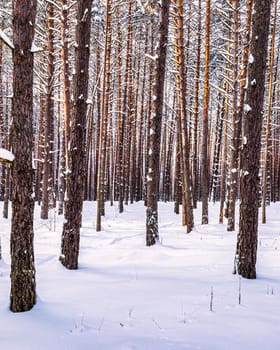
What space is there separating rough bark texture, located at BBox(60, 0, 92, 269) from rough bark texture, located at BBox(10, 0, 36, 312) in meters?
2.15

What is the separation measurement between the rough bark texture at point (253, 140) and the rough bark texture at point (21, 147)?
3587 mm

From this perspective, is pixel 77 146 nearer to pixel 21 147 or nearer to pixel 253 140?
pixel 21 147

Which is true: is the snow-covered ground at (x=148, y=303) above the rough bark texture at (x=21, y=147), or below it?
below

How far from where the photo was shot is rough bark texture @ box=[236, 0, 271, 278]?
5582 mm

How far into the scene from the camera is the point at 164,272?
20.4ft

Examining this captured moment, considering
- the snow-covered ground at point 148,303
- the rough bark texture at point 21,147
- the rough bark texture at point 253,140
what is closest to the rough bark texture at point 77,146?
the snow-covered ground at point 148,303

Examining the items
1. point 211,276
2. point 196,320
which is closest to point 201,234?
point 211,276

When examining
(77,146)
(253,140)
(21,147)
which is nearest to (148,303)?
(21,147)

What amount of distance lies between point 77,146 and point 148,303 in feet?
10.1

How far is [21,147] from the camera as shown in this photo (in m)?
3.88

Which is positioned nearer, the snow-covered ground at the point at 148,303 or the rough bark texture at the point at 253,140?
the snow-covered ground at the point at 148,303

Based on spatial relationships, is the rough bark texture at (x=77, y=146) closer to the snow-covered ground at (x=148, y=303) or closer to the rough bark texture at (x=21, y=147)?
the snow-covered ground at (x=148, y=303)

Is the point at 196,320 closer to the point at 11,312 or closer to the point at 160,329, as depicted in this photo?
the point at 160,329

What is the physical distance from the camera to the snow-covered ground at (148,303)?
135 inches
